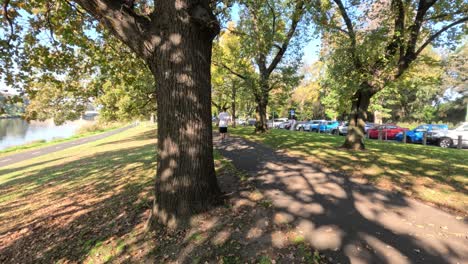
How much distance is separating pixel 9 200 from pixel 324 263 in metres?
9.74

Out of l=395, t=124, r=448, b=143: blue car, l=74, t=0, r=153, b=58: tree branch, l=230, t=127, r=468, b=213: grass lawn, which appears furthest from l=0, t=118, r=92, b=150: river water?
l=395, t=124, r=448, b=143: blue car

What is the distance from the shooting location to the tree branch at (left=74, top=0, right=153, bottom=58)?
12.6ft

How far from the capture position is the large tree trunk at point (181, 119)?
3887 millimetres

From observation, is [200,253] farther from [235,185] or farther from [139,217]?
[235,185]

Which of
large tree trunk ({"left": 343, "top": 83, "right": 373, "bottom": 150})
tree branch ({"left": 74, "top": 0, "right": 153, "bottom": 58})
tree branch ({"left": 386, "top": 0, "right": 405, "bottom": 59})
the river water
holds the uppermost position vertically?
tree branch ({"left": 386, "top": 0, "right": 405, "bottom": 59})

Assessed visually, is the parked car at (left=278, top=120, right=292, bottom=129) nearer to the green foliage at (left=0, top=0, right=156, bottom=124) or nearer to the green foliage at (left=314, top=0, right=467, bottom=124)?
the green foliage at (left=314, top=0, right=467, bottom=124)

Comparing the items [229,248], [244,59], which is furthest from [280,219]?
[244,59]

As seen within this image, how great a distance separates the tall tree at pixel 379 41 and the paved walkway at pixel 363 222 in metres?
5.38

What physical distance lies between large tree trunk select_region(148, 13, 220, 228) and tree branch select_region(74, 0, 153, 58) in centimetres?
25

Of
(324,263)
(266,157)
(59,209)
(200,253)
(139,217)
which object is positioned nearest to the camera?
(324,263)

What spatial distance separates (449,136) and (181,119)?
18.7 meters

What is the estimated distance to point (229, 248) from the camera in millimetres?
3443

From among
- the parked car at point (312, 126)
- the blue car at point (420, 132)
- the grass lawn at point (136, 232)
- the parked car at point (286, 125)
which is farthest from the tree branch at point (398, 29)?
the parked car at point (286, 125)

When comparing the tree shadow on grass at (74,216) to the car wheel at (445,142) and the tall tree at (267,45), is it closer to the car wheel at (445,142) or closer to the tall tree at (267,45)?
the tall tree at (267,45)
